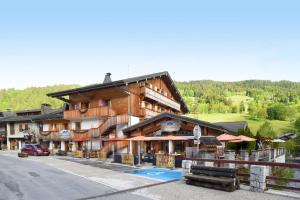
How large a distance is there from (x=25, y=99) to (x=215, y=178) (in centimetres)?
11962

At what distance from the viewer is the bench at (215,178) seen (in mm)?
13195

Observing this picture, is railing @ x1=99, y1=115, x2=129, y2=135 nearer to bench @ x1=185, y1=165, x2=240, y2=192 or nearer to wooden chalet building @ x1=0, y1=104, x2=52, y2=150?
bench @ x1=185, y1=165, x2=240, y2=192

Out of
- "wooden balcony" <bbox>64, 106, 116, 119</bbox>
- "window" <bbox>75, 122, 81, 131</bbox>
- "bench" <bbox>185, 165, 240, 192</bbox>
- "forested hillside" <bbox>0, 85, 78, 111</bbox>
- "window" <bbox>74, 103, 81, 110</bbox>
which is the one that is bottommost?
"bench" <bbox>185, 165, 240, 192</bbox>

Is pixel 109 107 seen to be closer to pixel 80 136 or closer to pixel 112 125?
pixel 112 125

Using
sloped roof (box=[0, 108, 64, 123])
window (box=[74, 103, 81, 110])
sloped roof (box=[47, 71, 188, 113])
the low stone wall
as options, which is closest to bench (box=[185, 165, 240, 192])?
the low stone wall

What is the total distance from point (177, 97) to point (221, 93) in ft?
363

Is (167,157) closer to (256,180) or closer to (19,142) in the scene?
(256,180)

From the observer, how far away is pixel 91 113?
38.4m

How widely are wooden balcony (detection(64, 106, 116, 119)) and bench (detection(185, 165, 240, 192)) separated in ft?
73.6

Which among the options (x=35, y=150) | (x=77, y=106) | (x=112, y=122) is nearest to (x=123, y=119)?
(x=112, y=122)

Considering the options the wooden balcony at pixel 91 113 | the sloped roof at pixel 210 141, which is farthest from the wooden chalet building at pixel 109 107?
the sloped roof at pixel 210 141

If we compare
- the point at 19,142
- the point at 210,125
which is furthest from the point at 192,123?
the point at 19,142

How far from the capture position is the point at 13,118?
59.2 meters

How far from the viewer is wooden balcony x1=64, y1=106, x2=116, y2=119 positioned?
3683 cm
